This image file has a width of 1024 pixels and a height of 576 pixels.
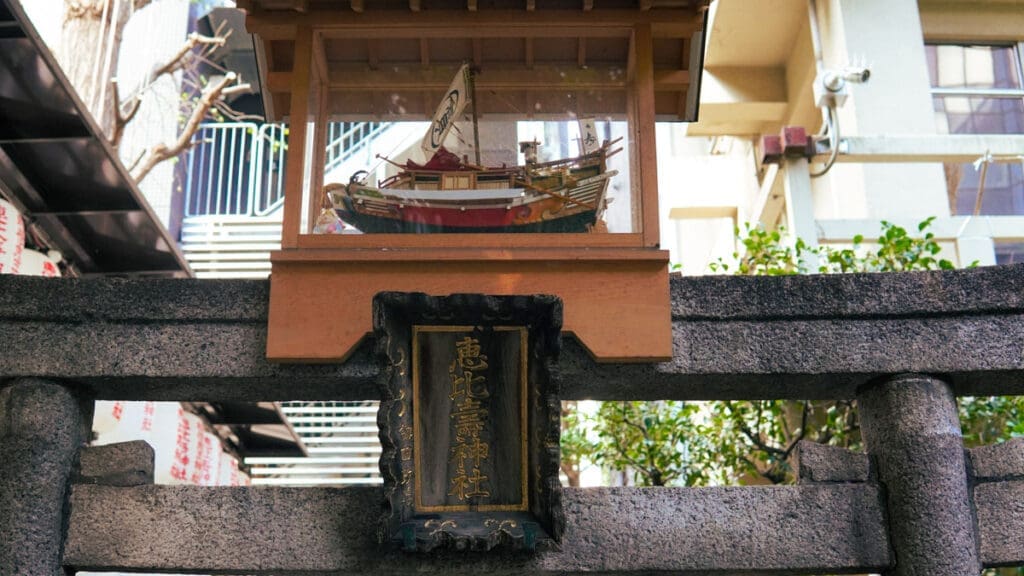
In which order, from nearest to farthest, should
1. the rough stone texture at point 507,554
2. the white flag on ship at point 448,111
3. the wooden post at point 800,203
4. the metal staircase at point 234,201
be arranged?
1. the rough stone texture at point 507,554
2. the white flag on ship at point 448,111
3. the wooden post at point 800,203
4. the metal staircase at point 234,201

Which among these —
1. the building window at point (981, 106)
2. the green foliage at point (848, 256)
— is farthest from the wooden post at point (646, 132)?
the building window at point (981, 106)

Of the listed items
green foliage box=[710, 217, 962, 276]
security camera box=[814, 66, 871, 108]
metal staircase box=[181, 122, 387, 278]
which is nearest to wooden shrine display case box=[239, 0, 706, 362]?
green foliage box=[710, 217, 962, 276]

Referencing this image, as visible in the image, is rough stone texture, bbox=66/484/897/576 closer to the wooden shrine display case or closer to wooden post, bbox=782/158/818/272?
the wooden shrine display case

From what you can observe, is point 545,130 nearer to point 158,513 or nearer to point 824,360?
point 824,360

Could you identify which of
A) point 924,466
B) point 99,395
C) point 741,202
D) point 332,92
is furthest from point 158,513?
point 741,202

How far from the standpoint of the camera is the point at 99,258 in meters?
7.83

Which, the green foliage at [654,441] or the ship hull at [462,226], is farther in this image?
the green foliage at [654,441]

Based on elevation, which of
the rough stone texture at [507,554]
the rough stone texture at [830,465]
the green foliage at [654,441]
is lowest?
the rough stone texture at [507,554]

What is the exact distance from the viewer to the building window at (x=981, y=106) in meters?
10.3

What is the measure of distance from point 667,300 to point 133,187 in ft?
13.2

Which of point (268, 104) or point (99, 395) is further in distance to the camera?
point (268, 104)

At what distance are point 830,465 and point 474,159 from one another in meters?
2.14

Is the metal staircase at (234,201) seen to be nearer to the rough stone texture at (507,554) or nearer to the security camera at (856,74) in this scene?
the security camera at (856,74)

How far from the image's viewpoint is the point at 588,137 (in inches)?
192
